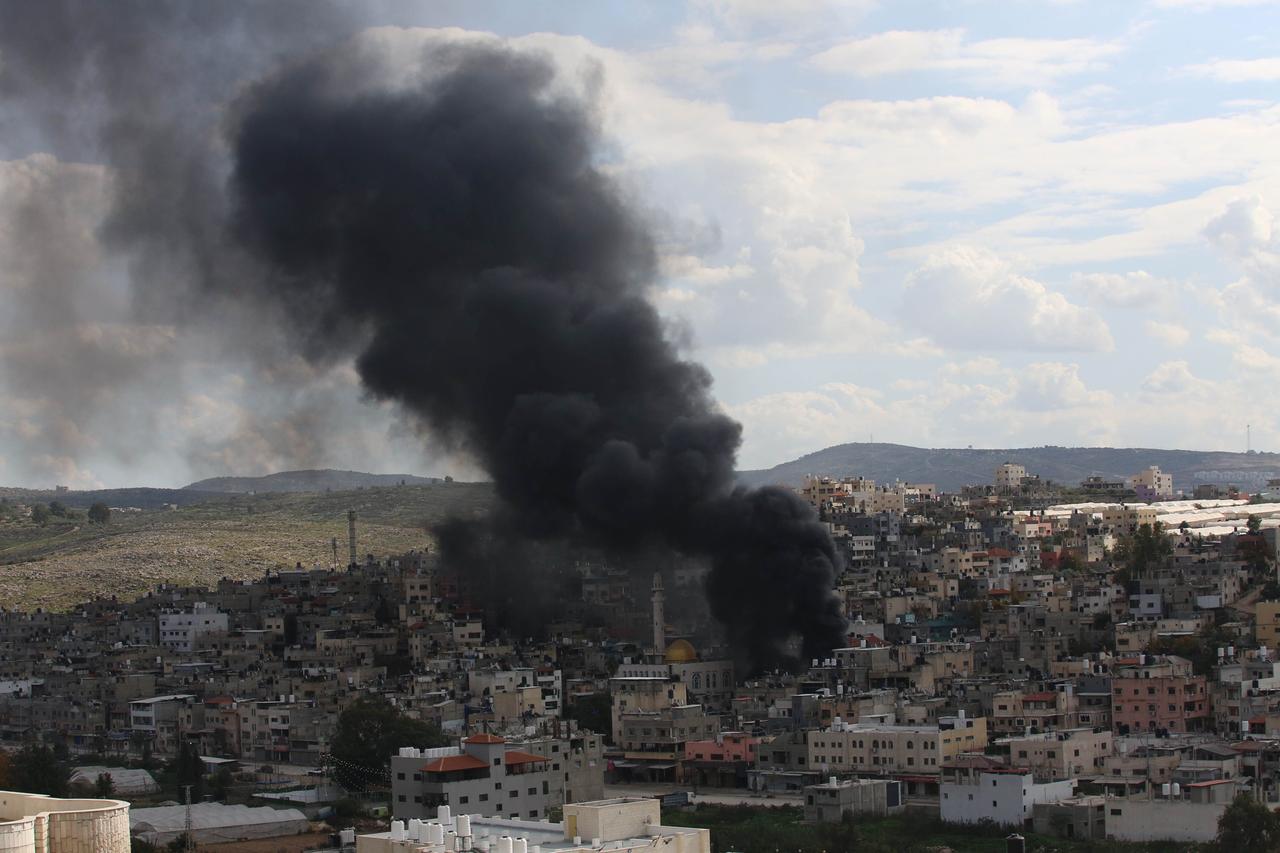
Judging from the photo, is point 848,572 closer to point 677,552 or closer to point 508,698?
point 677,552

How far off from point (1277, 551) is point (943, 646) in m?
15.7

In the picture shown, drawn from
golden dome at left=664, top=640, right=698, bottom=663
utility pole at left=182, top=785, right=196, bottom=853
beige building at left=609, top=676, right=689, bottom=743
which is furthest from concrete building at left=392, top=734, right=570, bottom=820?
golden dome at left=664, top=640, right=698, bottom=663

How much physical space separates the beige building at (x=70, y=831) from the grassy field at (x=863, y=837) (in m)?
21.7

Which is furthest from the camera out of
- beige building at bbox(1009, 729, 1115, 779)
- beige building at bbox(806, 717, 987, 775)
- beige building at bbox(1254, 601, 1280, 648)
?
beige building at bbox(1254, 601, 1280, 648)

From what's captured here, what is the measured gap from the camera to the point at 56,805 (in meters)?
15.0

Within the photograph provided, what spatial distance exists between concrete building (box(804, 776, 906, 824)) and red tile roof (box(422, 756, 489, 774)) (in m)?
6.04

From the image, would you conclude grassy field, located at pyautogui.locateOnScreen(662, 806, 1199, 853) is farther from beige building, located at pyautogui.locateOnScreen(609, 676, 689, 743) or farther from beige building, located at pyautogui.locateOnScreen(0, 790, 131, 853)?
beige building, located at pyautogui.locateOnScreen(0, 790, 131, 853)

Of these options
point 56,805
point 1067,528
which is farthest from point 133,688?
point 56,805

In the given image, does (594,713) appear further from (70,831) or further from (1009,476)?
(1009,476)

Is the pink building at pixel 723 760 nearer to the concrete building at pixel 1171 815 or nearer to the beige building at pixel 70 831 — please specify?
the concrete building at pixel 1171 815

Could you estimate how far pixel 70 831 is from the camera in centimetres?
1416

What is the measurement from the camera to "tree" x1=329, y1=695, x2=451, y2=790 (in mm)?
48250

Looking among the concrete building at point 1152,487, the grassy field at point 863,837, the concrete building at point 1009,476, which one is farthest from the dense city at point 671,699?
the concrete building at point 1152,487

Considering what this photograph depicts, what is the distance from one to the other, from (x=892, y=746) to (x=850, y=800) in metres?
5.18
